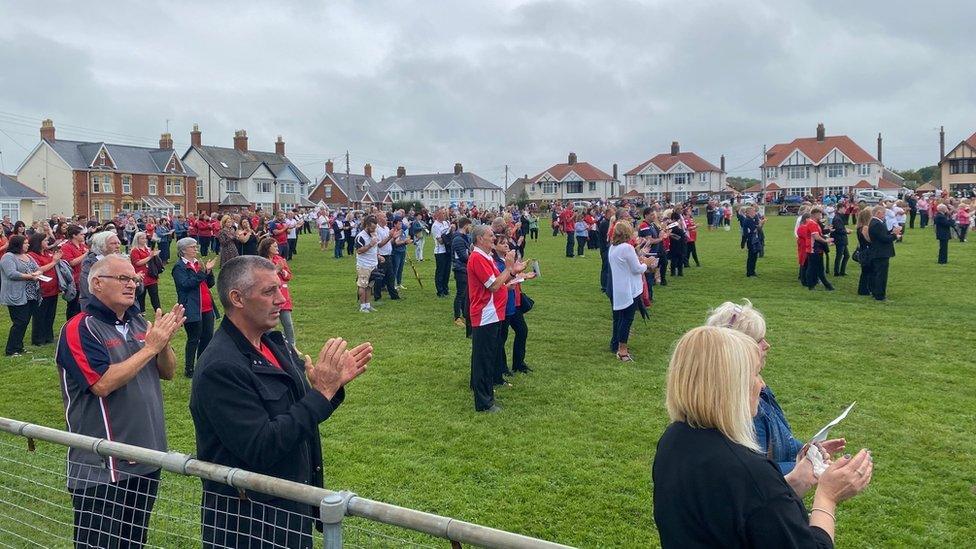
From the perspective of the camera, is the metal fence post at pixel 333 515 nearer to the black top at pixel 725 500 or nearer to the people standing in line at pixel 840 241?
the black top at pixel 725 500

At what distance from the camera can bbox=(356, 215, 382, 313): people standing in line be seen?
14727 millimetres

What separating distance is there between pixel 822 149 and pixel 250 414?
3887 inches

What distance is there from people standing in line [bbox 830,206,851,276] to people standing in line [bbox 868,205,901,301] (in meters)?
2.31

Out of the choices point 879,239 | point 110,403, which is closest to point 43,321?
point 110,403

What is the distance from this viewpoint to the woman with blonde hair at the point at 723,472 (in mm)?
2256

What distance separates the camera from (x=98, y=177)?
66.2 meters

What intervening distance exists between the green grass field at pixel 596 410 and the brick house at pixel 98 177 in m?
57.8

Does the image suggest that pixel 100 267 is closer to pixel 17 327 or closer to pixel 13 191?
pixel 17 327

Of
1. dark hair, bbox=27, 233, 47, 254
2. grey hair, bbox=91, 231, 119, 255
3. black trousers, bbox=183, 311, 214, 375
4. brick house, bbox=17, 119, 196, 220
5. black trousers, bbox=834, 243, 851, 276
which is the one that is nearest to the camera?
grey hair, bbox=91, 231, 119, 255

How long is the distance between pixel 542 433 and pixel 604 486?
4.77 ft

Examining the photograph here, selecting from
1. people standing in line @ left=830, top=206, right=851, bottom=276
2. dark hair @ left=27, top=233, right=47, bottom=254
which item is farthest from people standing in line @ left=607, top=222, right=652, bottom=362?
people standing in line @ left=830, top=206, right=851, bottom=276

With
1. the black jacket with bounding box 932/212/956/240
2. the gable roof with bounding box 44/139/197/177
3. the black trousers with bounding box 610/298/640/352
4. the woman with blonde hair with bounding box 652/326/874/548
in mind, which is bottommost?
the black trousers with bounding box 610/298/640/352

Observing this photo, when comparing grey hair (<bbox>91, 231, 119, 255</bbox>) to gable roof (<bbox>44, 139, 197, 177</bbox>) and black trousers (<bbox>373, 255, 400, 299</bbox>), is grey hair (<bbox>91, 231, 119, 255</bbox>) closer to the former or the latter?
black trousers (<bbox>373, 255, 400, 299</bbox>)

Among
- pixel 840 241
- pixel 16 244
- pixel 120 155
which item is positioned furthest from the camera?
pixel 120 155
